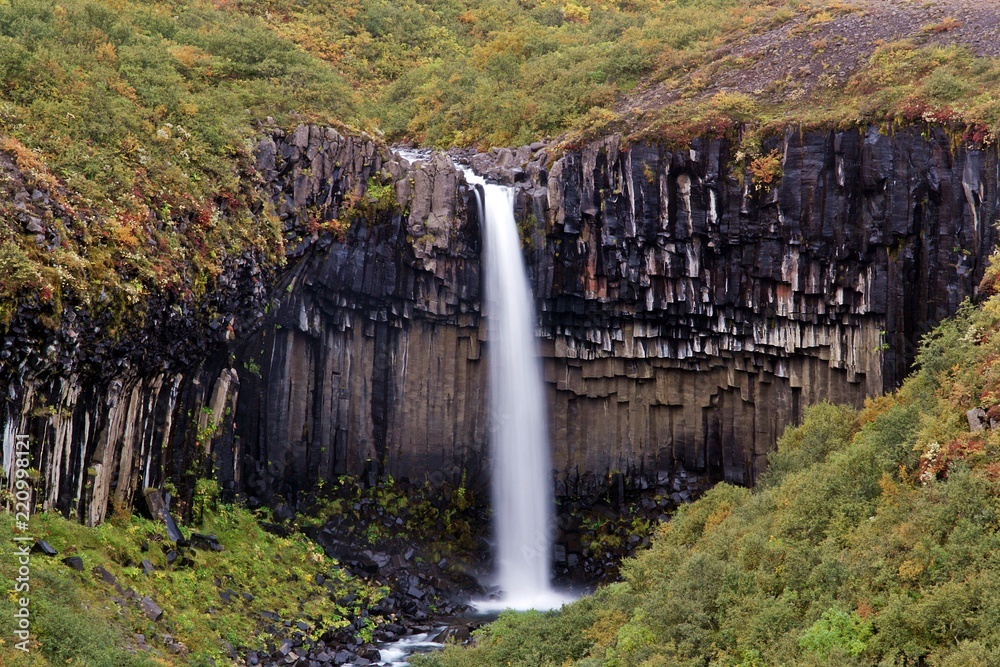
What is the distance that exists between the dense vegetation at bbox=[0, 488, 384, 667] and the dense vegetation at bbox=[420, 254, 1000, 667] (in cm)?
452

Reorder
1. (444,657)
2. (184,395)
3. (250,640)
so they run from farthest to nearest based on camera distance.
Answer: (184,395), (250,640), (444,657)

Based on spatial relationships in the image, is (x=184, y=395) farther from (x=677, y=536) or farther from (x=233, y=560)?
(x=677, y=536)

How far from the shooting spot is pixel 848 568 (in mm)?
14539

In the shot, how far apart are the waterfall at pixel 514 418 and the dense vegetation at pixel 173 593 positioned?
17.6ft

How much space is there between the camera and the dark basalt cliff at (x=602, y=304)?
24.1 m

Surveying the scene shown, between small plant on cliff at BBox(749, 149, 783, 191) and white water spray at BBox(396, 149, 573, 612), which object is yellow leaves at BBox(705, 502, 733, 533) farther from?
small plant on cliff at BBox(749, 149, 783, 191)

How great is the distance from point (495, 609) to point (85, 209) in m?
14.4

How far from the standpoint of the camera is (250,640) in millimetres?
19359

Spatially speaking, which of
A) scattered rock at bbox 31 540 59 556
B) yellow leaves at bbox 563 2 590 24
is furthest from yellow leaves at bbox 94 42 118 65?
yellow leaves at bbox 563 2 590 24

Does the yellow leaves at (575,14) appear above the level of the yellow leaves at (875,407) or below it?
above

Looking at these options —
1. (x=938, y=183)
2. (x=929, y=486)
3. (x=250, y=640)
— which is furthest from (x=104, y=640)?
(x=938, y=183)

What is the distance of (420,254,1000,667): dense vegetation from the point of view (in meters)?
12.9

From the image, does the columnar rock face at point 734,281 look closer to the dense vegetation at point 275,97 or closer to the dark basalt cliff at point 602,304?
the dark basalt cliff at point 602,304

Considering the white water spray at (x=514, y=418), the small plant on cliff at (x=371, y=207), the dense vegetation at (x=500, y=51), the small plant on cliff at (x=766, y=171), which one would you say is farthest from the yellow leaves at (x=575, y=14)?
the small plant on cliff at (x=371, y=207)
